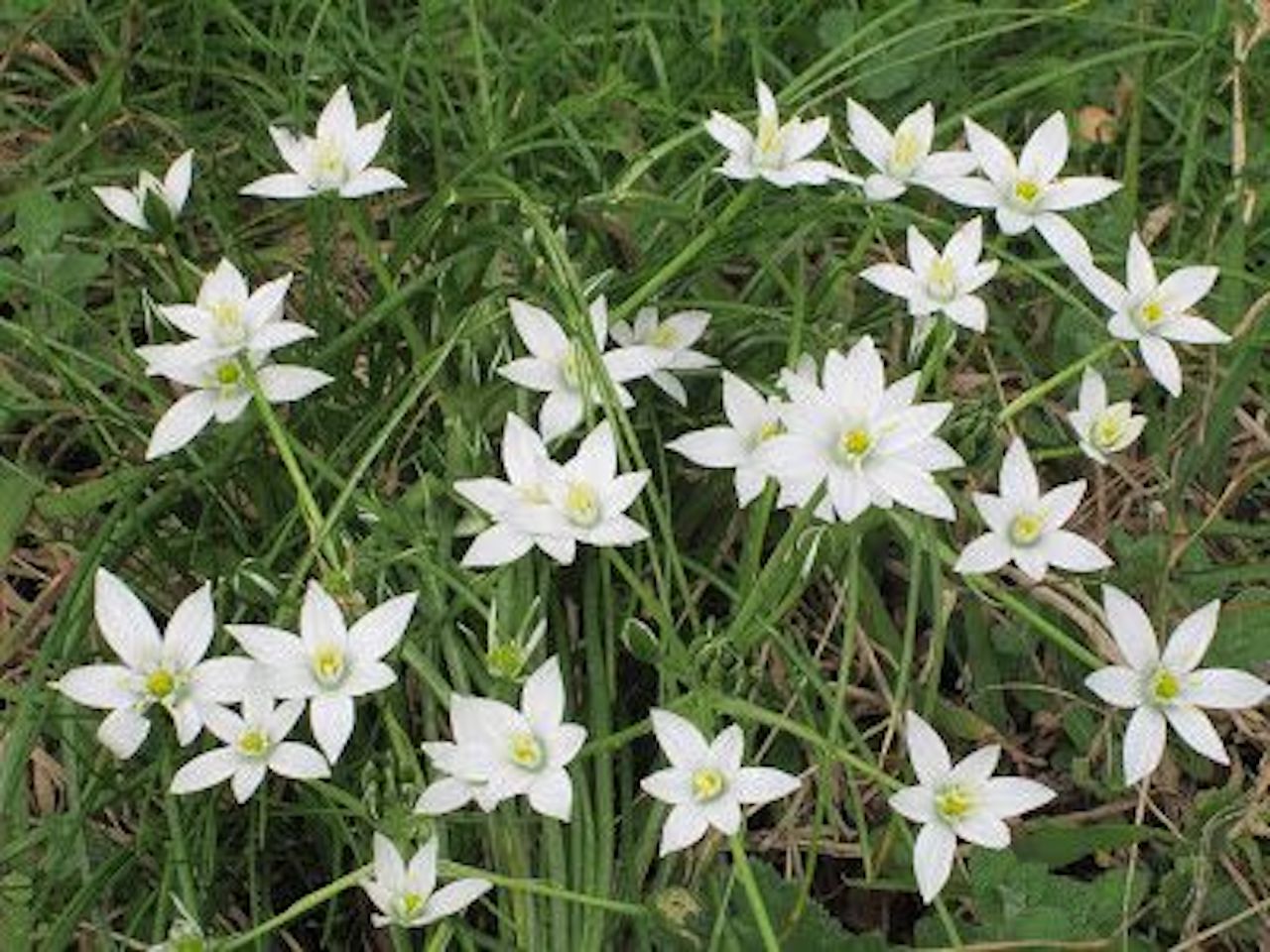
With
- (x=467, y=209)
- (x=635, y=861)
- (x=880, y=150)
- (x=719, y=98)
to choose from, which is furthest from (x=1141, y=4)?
(x=635, y=861)

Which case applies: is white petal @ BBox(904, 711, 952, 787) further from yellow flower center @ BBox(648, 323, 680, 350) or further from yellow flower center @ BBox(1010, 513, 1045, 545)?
yellow flower center @ BBox(648, 323, 680, 350)

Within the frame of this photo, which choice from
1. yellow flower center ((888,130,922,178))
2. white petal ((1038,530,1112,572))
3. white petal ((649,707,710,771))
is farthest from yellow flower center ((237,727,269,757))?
yellow flower center ((888,130,922,178))

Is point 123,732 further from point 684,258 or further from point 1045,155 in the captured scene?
point 1045,155

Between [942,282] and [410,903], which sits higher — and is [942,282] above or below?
above

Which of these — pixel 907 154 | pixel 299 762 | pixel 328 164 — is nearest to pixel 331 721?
pixel 299 762

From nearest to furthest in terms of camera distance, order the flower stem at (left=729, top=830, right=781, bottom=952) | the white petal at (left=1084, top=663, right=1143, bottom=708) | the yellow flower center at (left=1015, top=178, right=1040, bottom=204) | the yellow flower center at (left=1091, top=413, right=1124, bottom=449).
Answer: the flower stem at (left=729, top=830, right=781, bottom=952)
the white petal at (left=1084, top=663, right=1143, bottom=708)
the yellow flower center at (left=1091, top=413, right=1124, bottom=449)
the yellow flower center at (left=1015, top=178, right=1040, bottom=204)

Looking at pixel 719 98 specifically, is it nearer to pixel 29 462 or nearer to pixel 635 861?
pixel 29 462

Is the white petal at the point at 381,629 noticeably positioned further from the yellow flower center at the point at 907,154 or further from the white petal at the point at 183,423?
the yellow flower center at the point at 907,154
